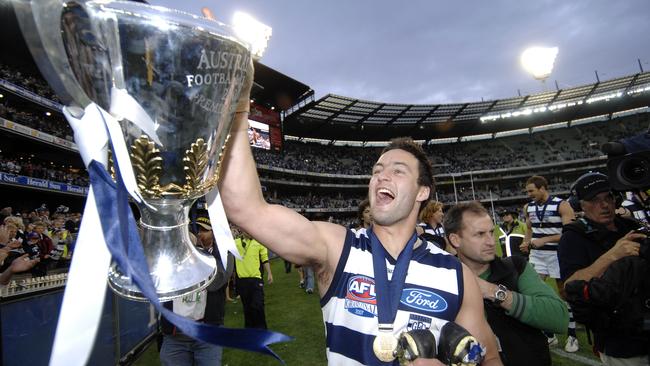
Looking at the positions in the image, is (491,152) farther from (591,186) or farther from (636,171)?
(636,171)

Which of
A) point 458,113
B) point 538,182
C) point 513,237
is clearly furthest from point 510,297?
point 458,113

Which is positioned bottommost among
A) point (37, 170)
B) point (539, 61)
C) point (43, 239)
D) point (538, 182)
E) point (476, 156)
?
point (43, 239)

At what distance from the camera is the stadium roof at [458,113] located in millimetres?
36688

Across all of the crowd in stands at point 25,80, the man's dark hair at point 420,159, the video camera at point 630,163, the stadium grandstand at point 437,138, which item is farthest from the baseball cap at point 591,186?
the stadium grandstand at point 437,138

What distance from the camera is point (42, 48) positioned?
25.8 inches

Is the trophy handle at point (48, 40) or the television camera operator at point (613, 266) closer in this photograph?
the trophy handle at point (48, 40)

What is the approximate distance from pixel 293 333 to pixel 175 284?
6.29 meters

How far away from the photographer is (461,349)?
110 centimetres

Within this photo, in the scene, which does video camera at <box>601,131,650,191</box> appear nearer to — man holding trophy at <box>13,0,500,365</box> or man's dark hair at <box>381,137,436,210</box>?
man's dark hair at <box>381,137,436,210</box>

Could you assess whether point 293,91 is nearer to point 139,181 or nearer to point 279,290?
point 279,290

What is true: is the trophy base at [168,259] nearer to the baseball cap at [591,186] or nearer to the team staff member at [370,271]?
the team staff member at [370,271]

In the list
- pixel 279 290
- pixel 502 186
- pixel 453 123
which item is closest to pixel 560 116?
pixel 502 186

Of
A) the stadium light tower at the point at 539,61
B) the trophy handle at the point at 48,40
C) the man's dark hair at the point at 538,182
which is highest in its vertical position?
the stadium light tower at the point at 539,61

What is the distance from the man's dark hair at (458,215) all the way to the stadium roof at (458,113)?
31190 mm
